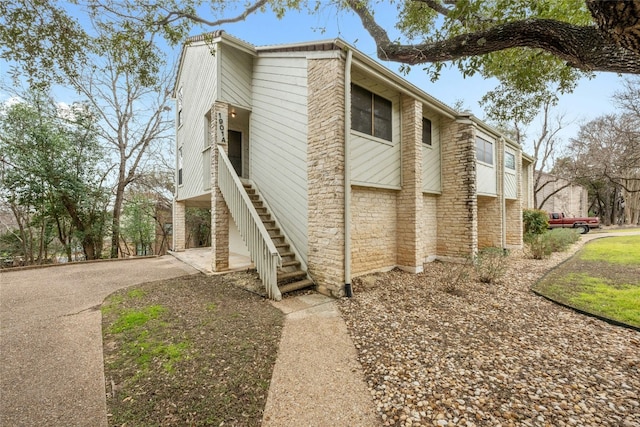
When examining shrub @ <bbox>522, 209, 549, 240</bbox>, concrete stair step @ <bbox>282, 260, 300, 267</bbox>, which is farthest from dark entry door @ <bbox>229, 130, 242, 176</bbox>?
shrub @ <bbox>522, 209, 549, 240</bbox>

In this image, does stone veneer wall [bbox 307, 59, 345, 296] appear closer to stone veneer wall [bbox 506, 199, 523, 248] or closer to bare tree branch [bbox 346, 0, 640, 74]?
bare tree branch [bbox 346, 0, 640, 74]

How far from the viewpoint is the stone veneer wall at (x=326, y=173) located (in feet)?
16.2

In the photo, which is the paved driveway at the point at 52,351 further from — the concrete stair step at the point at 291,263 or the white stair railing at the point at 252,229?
the concrete stair step at the point at 291,263

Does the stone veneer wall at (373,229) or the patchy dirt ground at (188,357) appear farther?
the stone veneer wall at (373,229)

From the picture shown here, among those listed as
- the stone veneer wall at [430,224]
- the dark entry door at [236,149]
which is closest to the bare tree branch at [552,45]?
the stone veneer wall at [430,224]

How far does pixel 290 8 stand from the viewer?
5.99 meters

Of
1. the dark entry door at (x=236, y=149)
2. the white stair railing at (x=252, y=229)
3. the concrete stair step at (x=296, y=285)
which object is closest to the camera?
the white stair railing at (x=252, y=229)

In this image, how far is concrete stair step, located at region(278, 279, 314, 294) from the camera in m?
5.04

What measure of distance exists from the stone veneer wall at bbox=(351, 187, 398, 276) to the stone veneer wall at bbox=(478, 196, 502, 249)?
5.90 m

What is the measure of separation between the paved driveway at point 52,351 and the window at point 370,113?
6195 millimetres

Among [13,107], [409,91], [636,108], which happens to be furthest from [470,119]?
[13,107]

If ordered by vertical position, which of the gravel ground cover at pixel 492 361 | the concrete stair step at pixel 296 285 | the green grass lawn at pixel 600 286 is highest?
the concrete stair step at pixel 296 285

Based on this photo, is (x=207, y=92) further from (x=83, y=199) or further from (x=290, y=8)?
(x=83, y=199)

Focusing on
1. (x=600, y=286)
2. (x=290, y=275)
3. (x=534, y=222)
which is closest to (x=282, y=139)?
(x=290, y=275)
